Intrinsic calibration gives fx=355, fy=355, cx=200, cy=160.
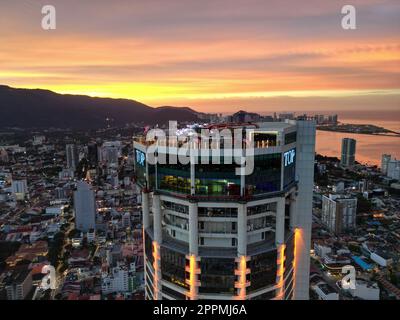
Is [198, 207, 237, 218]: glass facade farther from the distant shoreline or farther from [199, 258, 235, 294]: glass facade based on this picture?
the distant shoreline

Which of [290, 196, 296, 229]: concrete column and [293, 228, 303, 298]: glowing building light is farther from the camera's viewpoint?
[293, 228, 303, 298]: glowing building light

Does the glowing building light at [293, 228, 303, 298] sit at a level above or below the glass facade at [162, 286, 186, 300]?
above

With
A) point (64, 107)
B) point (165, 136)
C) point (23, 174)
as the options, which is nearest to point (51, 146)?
point (23, 174)

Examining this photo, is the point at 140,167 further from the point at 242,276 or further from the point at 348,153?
the point at 348,153

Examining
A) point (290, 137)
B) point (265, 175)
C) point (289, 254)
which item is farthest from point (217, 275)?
point (290, 137)

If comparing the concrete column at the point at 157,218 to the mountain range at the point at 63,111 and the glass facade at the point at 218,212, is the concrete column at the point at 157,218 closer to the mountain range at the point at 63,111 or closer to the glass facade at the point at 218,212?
the glass facade at the point at 218,212

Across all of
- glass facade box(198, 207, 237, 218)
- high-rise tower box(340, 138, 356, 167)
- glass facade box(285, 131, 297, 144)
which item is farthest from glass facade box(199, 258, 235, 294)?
high-rise tower box(340, 138, 356, 167)

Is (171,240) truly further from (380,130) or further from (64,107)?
(64,107)
